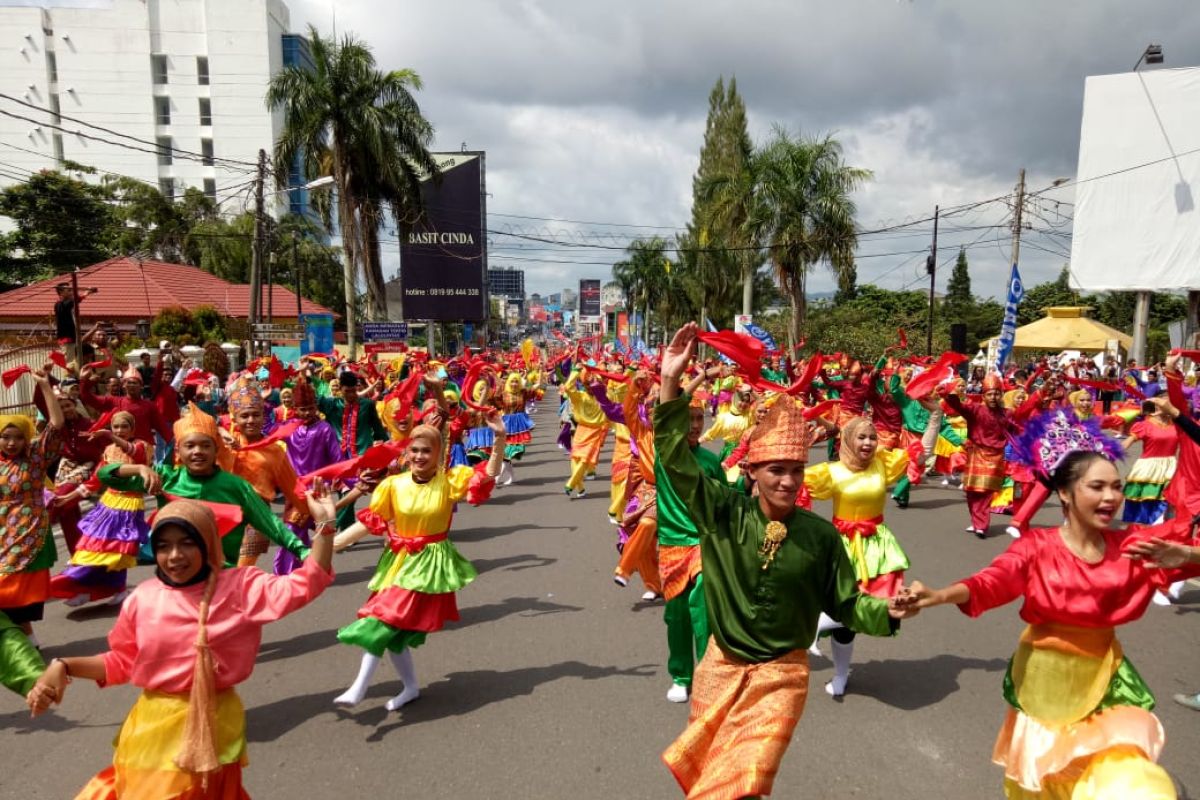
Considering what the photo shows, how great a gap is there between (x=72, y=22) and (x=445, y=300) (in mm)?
39535

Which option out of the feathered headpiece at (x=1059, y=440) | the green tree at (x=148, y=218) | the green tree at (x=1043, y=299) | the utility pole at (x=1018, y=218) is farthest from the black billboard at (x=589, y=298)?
the feathered headpiece at (x=1059, y=440)

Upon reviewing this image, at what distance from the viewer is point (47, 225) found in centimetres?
3297

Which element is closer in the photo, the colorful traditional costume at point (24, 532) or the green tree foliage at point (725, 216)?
the colorful traditional costume at point (24, 532)

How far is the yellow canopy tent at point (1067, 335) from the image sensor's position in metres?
32.8

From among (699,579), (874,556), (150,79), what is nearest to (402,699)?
(699,579)

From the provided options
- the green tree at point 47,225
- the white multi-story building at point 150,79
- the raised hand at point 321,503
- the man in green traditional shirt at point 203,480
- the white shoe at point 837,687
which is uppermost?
the white multi-story building at point 150,79

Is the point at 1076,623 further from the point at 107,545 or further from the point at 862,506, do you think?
the point at 107,545

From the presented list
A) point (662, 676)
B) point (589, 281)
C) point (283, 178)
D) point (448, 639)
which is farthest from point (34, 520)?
point (589, 281)

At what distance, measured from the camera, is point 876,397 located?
418 inches

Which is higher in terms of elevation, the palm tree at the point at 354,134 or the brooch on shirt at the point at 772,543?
the palm tree at the point at 354,134

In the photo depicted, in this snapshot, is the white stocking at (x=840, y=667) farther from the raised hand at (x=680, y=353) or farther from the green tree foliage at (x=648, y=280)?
the green tree foliage at (x=648, y=280)

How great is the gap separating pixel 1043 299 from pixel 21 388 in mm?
60315

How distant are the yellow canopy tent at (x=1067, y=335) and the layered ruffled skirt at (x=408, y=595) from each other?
33761mm

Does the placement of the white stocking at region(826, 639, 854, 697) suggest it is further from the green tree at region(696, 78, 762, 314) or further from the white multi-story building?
the white multi-story building
